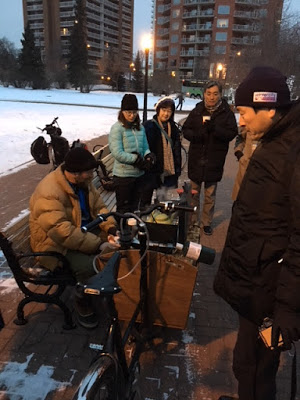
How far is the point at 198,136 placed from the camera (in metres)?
4.71

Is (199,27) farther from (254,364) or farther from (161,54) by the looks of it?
(254,364)

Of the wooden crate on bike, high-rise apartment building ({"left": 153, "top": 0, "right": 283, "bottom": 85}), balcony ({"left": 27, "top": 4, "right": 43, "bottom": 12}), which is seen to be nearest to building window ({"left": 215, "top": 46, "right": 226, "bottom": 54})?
high-rise apartment building ({"left": 153, "top": 0, "right": 283, "bottom": 85})

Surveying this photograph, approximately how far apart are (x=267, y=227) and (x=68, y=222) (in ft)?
5.75

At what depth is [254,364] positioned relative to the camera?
6.61 ft

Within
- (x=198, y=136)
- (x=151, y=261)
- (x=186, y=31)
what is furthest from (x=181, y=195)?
(x=186, y=31)

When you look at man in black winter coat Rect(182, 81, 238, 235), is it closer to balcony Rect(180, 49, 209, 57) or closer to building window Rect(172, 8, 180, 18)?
balcony Rect(180, 49, 209, 57)

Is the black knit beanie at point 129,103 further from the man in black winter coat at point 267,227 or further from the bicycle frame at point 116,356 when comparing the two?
the man in black winter coat at point 267,227

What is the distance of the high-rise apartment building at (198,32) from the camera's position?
6431 centimetres

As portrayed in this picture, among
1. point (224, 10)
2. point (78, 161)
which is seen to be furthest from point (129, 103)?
point (224, 10)

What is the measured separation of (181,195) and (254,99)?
5.99ft

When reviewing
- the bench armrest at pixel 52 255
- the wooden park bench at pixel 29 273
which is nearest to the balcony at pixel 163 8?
the wooden park bench at pixel 29 273

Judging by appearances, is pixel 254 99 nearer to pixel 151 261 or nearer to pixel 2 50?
pixel 151 261

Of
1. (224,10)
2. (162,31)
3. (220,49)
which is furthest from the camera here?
(162,31)

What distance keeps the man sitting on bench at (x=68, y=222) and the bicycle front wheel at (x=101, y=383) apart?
3.38ft
